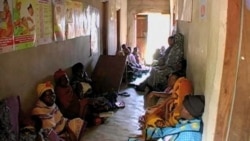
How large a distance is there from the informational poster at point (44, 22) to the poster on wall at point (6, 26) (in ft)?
2.06

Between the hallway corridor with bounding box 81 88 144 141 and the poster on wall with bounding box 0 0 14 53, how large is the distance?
5.17ft

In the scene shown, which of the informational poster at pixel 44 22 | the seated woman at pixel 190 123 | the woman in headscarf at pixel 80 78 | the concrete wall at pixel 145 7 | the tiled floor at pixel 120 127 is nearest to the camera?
the seated woman at pixel 190 123

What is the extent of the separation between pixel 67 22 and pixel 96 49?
2.05m

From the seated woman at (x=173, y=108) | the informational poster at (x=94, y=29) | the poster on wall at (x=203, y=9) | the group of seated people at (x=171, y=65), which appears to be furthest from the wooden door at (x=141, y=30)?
the poster on wall at (x=203, y=9)

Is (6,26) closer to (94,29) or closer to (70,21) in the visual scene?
(70,21)

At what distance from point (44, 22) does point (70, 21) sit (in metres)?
1.10

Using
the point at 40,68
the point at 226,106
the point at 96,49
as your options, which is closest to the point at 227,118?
the point at 226,106

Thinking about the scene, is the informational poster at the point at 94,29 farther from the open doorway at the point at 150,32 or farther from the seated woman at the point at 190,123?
the open doorway at the point at 150,32

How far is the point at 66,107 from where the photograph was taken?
4.27 meters

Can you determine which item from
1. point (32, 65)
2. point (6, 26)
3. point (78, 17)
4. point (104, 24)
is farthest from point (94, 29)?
point (6, 26)

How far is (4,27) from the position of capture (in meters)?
2.95

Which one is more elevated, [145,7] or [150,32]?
[145,7]

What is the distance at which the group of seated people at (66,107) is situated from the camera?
11.6ft

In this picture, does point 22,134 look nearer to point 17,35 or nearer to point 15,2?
point 17,35
